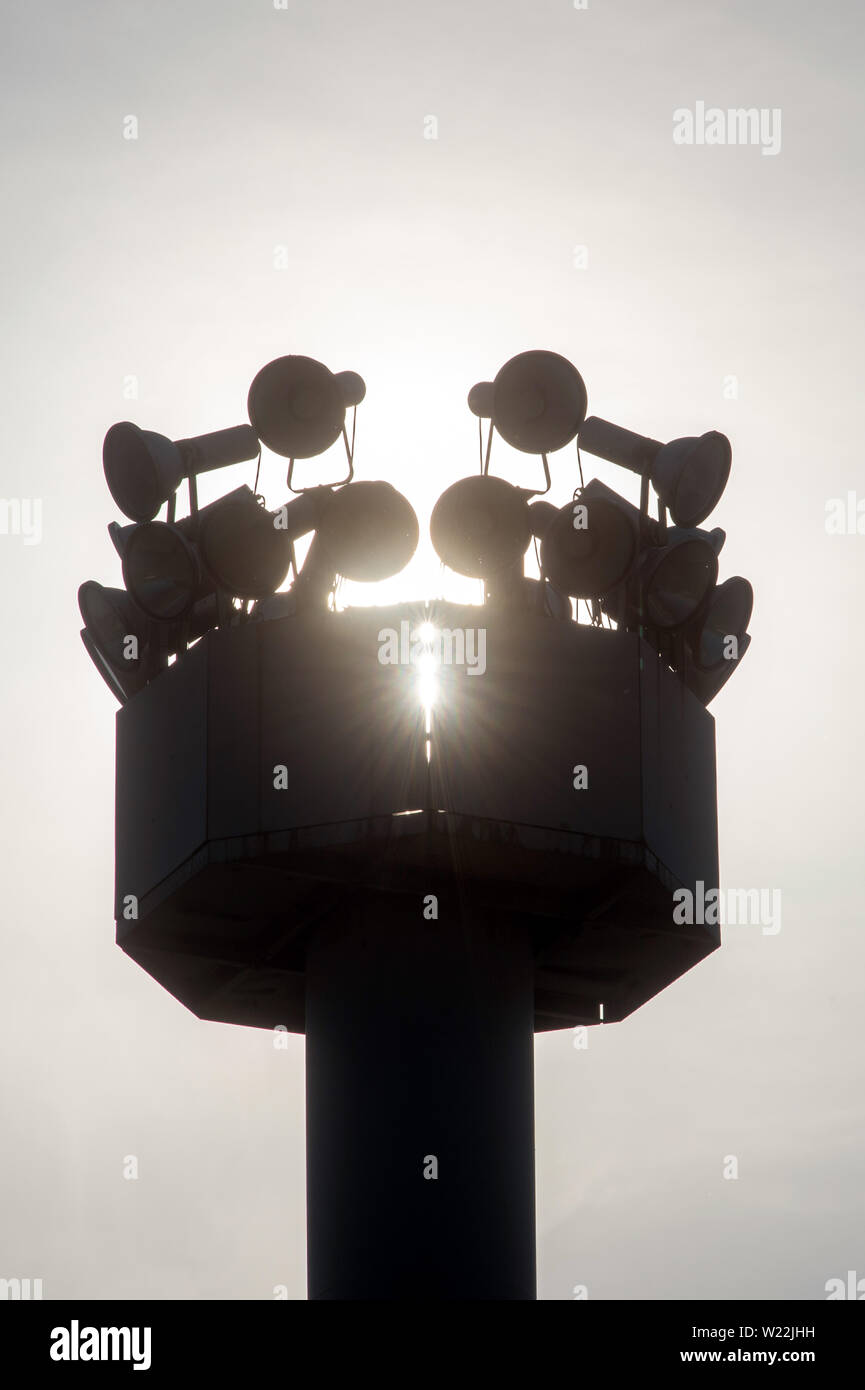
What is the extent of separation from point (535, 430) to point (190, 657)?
17.6 ft

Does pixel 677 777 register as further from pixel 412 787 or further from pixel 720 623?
pixel 412 787

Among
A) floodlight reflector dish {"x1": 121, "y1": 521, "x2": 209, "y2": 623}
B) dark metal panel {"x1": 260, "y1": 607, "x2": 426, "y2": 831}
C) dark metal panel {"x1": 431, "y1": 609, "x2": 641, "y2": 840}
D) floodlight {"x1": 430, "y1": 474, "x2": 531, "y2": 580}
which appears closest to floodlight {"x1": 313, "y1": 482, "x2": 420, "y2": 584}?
floodlight {"x1": 430, "y1": 474, "x2": 531, "y2": 580}

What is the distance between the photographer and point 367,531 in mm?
31422

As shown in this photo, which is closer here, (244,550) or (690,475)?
(244,550)

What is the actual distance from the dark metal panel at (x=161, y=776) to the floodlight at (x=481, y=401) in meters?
5.26

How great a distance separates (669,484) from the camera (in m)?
32.2

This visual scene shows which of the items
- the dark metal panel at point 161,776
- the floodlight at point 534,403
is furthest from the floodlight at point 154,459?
the floodlight at point 534,403

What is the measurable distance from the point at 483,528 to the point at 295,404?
114 inches

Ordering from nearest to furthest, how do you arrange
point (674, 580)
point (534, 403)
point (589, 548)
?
point (589, 548) < point (534, 403) < point (674, 580)

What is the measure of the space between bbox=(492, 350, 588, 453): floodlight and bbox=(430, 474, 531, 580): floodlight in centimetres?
69

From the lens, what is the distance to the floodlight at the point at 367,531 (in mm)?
31391

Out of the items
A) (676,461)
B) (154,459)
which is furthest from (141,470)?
(676,461)
